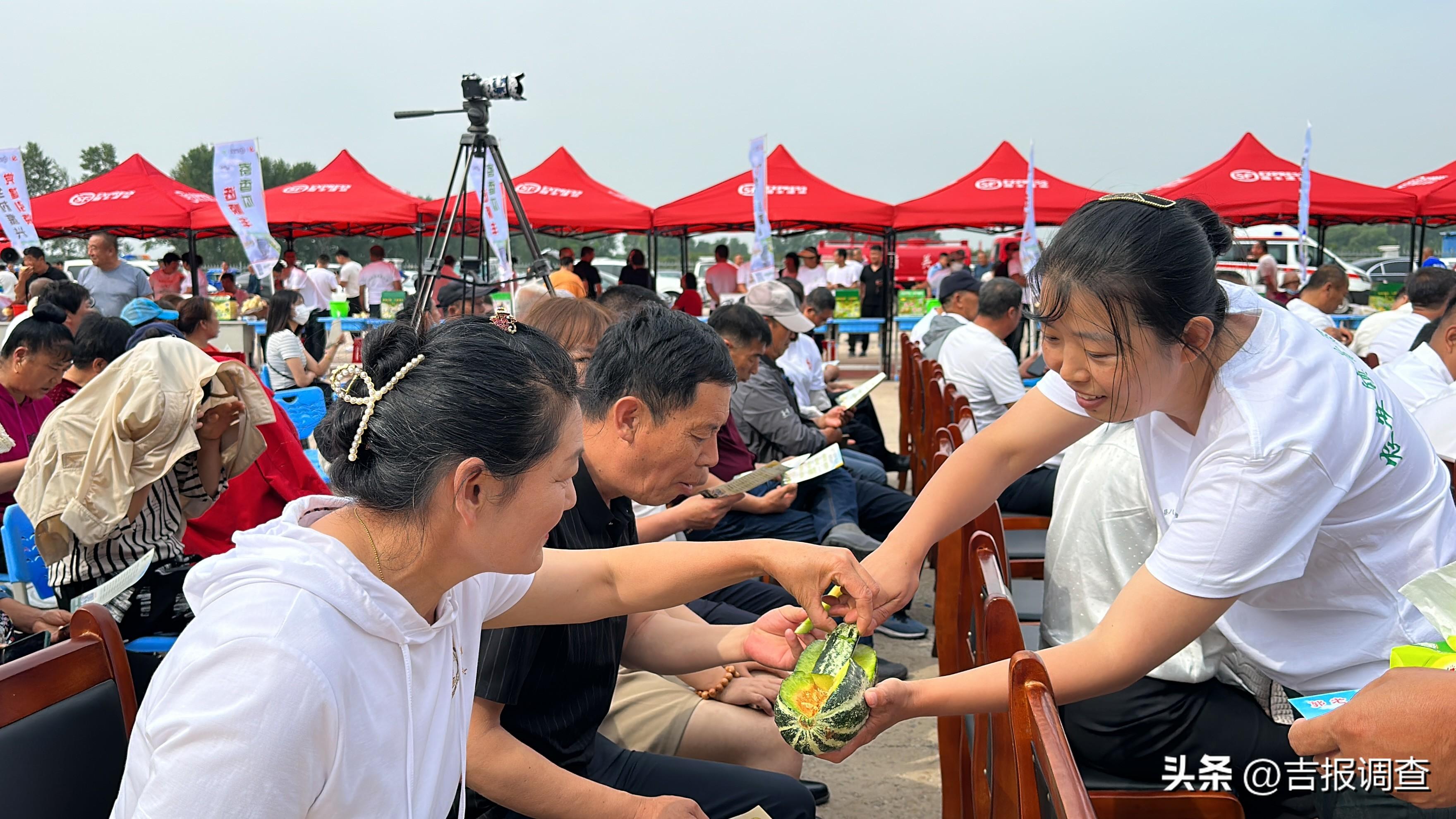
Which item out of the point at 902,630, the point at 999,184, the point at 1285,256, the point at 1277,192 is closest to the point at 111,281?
the point at 902,630

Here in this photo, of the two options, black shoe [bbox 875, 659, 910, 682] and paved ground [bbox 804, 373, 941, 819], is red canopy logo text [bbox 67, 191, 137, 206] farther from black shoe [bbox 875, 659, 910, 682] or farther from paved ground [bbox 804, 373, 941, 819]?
paved ground [bbox 804, 373, 941, 819]

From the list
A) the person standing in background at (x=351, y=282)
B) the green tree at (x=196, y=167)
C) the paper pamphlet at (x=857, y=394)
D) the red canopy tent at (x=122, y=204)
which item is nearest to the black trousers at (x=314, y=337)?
the red canopy tent at (x=122, y=204)

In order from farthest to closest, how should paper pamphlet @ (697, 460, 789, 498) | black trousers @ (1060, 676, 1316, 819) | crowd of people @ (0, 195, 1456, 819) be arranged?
1. paper pamphlet @ (697, 460, 789, 498)
2. black trousers @ (1060, 676, 1316, 819)
3. crowd of people @ (0, 195, 1456, 819)

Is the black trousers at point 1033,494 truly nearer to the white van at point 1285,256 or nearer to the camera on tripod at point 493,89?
the camera on tripod at point 493,89

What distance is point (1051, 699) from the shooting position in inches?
43.1

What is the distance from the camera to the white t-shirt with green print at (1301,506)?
1424mm

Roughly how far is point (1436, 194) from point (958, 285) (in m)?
9.15

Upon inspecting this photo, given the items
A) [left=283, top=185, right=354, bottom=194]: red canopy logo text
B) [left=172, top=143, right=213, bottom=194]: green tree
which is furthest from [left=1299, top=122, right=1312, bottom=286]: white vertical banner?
[left=172, top=143, right=213, bottom=194]: green tree

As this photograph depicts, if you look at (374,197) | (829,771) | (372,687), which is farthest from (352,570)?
(374,197)

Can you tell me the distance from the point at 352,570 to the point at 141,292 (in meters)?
9.05

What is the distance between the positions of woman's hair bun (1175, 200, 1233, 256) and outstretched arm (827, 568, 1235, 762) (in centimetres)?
59

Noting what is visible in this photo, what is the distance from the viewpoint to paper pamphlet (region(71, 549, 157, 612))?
2.57 metres

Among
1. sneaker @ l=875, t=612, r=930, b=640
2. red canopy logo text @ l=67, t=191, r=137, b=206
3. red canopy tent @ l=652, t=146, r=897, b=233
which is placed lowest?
sneaker @ l=875, t=612, r=930, b=640

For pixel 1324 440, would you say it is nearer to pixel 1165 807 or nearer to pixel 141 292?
pixel 1165 807
